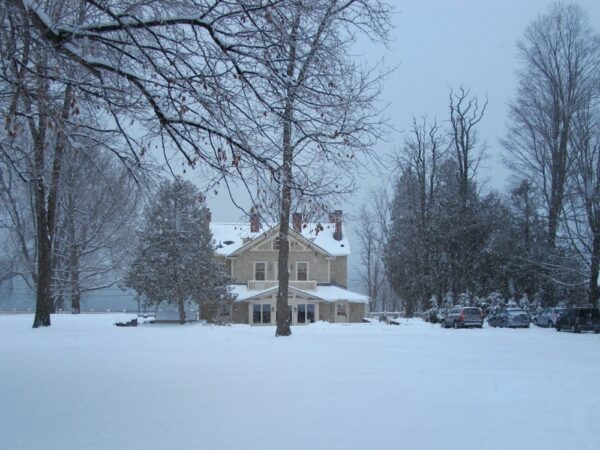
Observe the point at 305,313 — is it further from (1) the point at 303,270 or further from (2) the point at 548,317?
(2) the point at 548,317

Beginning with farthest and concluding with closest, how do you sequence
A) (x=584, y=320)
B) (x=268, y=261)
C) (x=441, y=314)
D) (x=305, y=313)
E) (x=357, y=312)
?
(x=268, y=261), (x=357, y=312), (x=305, y=313), (x=441, y=314), (x=584, y=320)

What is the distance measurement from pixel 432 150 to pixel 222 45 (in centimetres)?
4007

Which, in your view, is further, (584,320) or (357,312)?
(357,312)

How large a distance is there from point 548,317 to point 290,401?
31016mm

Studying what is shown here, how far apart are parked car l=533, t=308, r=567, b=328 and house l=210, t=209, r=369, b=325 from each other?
12.8m

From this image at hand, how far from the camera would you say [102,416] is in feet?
25.3

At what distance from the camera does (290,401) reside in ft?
28.7

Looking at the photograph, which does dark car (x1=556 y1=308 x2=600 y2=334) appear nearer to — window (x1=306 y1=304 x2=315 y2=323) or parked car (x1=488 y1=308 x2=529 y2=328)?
parked car (x1=488 y1=308 x2=529 y2=328)

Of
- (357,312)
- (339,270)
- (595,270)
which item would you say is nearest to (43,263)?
(595,270)

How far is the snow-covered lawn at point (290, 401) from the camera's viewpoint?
22.2ft

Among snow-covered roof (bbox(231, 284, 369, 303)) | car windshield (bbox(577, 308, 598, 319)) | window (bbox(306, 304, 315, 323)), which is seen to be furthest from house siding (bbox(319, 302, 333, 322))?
car windshield (bbox(577, 308, 598, 319))

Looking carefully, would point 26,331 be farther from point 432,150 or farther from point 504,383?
point 432,150

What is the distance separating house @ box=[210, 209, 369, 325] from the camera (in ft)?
148

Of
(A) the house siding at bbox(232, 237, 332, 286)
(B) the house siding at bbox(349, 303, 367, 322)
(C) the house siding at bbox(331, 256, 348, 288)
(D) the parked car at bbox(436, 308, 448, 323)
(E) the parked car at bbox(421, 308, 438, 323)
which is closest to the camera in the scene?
(D) the parked car at bbox(436, 308, 448, 323)
